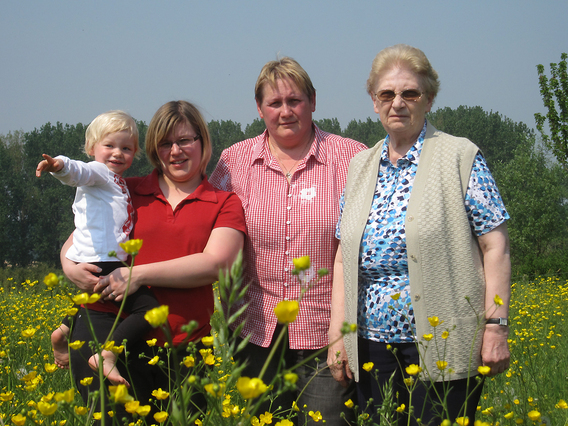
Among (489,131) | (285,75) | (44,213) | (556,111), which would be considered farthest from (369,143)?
(285,75)

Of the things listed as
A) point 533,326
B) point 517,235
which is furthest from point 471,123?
point 533,326

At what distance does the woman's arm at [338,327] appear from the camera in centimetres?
237

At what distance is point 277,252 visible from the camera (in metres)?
2.65

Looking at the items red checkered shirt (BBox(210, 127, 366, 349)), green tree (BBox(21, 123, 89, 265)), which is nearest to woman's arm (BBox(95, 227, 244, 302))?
red checkered shirt (BBox(210, 127, 366, 349))

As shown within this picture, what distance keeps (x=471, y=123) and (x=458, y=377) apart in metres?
58.8

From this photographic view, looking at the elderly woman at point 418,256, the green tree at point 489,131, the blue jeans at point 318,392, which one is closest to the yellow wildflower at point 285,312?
the elderly woman at point 418,256

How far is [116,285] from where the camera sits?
2.23m

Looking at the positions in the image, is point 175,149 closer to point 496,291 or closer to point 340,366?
point 340,366

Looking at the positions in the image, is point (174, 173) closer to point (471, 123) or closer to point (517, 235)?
point (517, 235)

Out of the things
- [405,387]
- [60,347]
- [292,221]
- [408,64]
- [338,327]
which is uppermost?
[408,64]

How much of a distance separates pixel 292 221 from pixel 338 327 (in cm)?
62

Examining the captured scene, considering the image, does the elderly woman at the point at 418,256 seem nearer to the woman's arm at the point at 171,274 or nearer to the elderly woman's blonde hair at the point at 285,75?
the elderly woman's blonde hair at the point at 285,75

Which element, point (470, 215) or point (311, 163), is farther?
point (311, 163)

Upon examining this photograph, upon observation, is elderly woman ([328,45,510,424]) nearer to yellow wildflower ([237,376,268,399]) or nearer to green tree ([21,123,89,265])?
yellow wildflower ([237,376,268,399])
